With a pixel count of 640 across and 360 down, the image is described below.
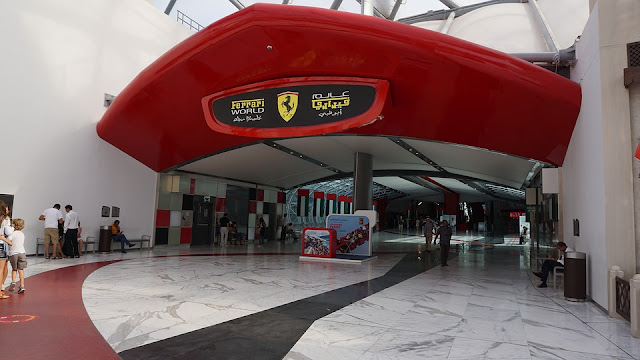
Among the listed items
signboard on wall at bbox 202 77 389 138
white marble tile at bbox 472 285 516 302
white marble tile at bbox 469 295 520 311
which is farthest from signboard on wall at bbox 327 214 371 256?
white marble tile at bbox 469 295 520 311

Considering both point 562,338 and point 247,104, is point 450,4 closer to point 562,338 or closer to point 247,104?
point 247,104

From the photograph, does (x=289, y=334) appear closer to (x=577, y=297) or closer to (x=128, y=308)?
(x=128, y=308)

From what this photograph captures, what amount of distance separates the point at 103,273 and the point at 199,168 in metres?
8.36

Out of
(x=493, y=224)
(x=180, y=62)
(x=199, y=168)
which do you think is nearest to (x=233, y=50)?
(x=180, y=62)

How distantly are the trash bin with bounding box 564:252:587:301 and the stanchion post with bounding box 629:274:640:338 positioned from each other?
1.97m

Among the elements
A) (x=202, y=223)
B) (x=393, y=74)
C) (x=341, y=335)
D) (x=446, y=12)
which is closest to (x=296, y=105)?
(x=393, y=74)

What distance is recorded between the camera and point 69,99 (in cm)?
1176

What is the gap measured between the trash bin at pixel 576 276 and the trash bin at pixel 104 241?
12.5m

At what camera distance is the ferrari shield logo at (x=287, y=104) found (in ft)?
28.1

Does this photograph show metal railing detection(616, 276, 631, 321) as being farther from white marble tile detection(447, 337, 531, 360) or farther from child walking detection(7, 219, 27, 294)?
child walking detection(7, 219, 27, 294)

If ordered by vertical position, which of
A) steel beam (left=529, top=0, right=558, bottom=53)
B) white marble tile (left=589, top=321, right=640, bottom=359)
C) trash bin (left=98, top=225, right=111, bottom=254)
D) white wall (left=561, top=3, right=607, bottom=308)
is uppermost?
steel beam (left=529, top=0, right=558, bottom=53)

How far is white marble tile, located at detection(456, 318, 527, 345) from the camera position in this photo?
454 cm

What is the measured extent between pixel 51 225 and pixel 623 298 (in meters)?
12.4

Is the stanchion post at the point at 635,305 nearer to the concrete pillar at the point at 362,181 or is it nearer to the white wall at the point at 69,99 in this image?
the concrete pillar at the point at 362,181
